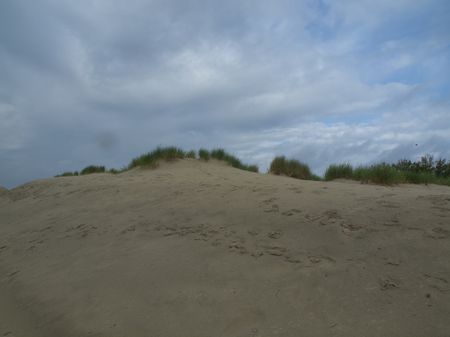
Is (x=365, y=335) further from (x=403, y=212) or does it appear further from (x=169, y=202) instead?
(x=169, y=202)

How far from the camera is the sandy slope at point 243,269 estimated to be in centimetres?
236

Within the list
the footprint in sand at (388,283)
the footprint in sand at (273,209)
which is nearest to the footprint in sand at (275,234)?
the footprint in sand at (273,209)

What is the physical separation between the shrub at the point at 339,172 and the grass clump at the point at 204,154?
3423 mm

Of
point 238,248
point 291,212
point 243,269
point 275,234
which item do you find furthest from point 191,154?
point 243,269

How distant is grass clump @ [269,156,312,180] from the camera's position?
33.6ft

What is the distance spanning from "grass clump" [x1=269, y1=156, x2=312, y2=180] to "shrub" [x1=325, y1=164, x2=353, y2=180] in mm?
727

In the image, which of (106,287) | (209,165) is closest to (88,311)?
(106,287)

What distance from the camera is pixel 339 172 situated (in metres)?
9.38

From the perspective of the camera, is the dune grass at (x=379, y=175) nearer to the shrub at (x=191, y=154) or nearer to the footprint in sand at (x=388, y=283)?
the shrub at (x=191, y=154)

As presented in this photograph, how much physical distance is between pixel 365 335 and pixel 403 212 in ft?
6.12

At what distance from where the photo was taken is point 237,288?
9.13 ft

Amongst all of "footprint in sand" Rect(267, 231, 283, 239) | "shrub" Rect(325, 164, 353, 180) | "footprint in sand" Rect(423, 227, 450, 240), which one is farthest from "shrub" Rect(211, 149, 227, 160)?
"footprint in sand" Rect(423, 227, 450, 240)

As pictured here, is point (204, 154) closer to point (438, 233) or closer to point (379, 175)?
point (379, 175)

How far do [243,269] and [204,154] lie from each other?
7.46 m
